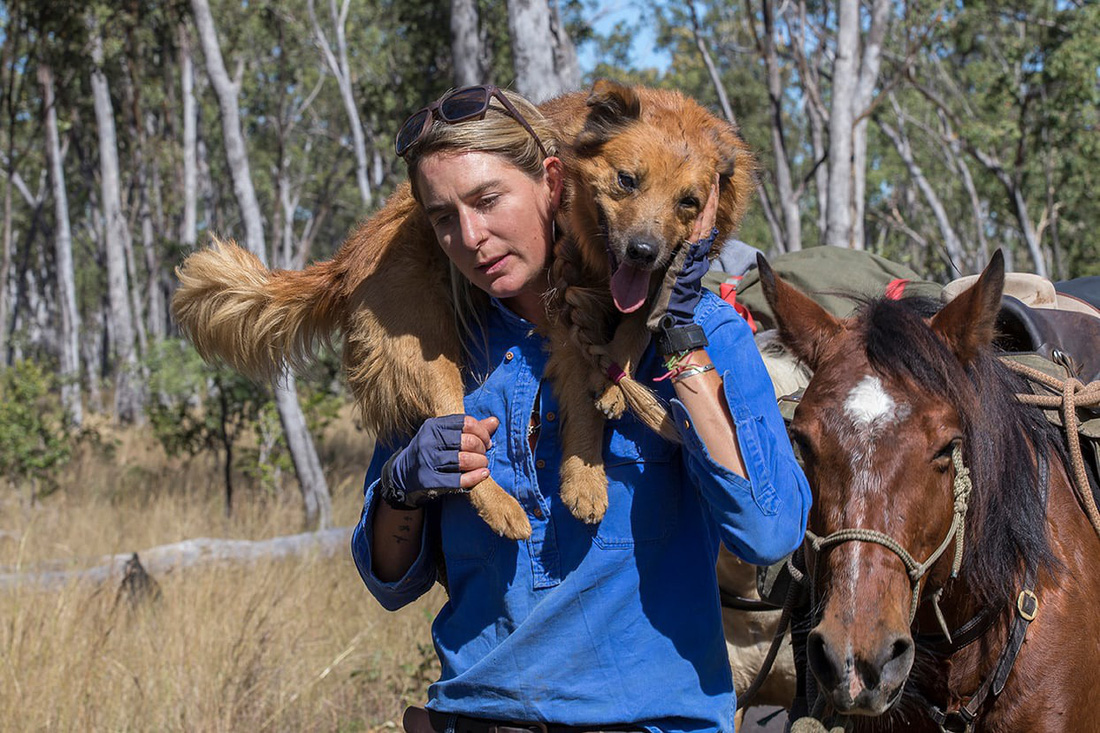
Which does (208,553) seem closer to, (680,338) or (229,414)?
(229,414)

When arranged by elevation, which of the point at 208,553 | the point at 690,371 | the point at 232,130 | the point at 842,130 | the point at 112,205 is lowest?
the point at 208,553

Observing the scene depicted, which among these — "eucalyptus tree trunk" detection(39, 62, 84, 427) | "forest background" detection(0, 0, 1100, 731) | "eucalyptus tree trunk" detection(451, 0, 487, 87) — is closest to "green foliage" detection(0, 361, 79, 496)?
"forest background" detection(0, 0, 1100, 731)

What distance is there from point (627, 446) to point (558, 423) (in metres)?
0.19

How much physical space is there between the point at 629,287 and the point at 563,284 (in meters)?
0.19

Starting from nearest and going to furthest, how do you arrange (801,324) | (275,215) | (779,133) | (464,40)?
(801,324)
(464,40)
(779,133)
(275,215)

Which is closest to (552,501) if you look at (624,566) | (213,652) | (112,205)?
(624,566)

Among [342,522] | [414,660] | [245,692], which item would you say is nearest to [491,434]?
[245,692]

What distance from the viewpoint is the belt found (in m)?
1.90

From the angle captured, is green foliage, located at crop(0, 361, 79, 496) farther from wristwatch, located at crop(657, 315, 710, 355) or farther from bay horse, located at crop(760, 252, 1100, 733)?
wristwatch, located at crop(657, 315, 710, 355)

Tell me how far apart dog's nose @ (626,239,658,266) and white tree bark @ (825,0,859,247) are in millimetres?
6826

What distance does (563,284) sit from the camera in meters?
2.19

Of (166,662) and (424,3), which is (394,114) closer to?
(424,3)

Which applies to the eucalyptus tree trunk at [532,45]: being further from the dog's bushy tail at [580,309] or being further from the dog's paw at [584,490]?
the dog's paw at [584,490]

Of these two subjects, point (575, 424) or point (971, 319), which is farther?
point (971, 319)
